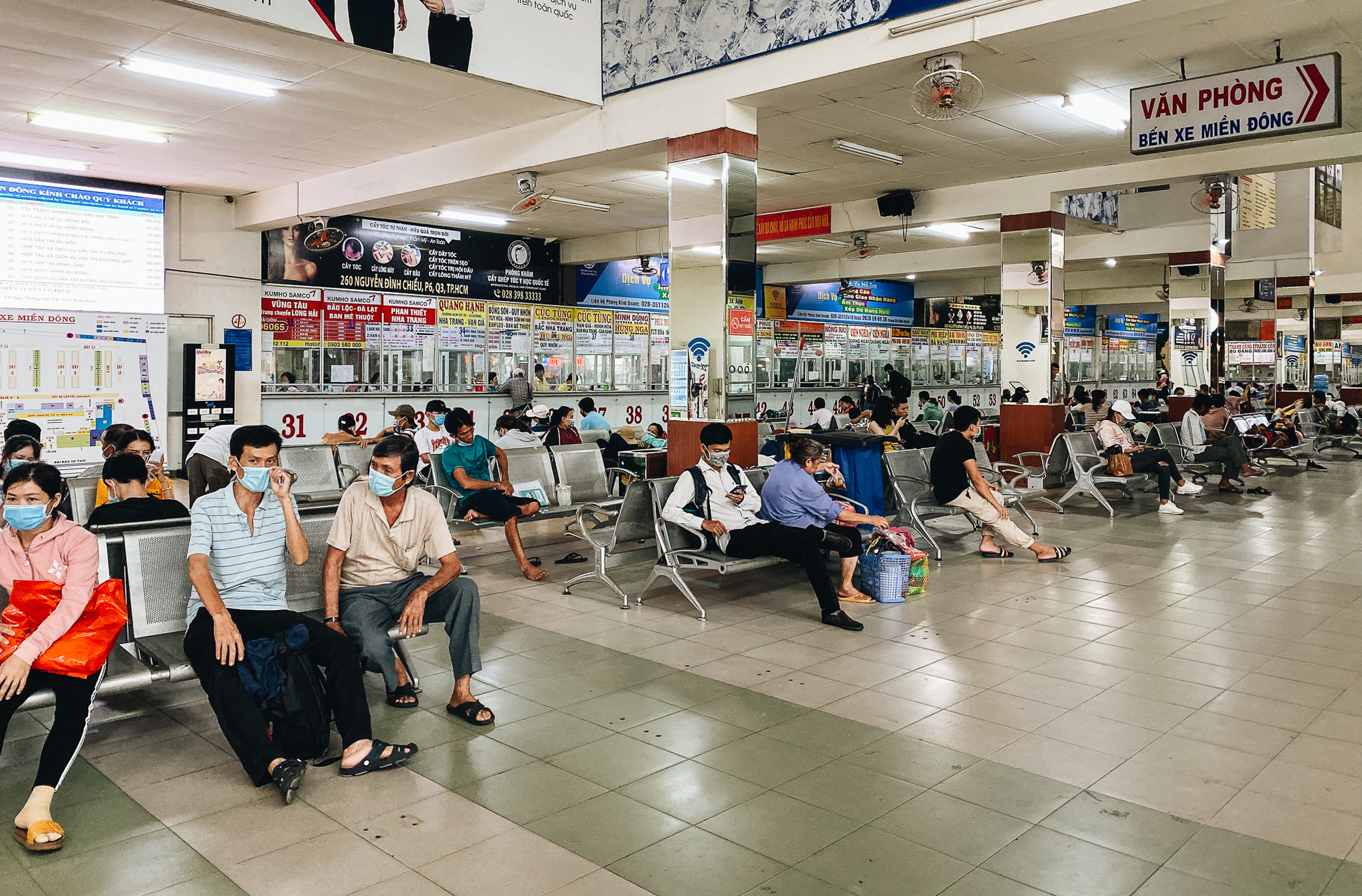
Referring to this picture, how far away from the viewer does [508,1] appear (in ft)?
24.2

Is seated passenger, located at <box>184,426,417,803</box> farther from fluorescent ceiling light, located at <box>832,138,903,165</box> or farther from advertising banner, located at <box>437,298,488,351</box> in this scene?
advertising banner, located at <box>437,298,488,351</box>

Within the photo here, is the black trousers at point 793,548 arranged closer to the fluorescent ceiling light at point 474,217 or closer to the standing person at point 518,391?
the fluorescent ceiling light at point 474,217

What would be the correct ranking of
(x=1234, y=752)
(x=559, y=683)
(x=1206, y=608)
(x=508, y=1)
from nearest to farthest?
(x=1234, y=752) < (x=559, y=683) < (x=1206, y=608) < (x=508, y=1)

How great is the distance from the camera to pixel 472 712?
4.19 m

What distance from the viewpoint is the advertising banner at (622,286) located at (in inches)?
716

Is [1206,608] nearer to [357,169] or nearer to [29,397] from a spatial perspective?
[357,169]

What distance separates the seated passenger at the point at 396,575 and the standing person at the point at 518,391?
1186 centimetres

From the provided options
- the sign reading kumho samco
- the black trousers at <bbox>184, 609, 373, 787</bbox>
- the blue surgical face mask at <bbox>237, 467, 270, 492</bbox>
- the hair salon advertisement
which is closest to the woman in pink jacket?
the black trousers at <bbox>184, 609, 373, 787</bbox>

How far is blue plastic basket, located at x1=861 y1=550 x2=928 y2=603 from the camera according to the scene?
6426 millimetres

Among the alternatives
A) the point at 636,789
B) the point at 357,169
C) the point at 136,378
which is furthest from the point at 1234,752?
the point at 136,378

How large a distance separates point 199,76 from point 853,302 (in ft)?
60.2

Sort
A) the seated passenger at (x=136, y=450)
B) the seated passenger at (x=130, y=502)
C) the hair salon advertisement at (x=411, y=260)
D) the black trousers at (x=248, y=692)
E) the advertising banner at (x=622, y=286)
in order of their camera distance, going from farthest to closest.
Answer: the advertising banner at (x=622, y=286)
the hair salon advertisement at (x=411, y=260)
the seated passenger at (x=136, y=450)
the seated passenger at (x=130, y=502)
the black trousers at (x=248, y=692)

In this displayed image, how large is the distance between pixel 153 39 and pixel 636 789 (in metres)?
6.07

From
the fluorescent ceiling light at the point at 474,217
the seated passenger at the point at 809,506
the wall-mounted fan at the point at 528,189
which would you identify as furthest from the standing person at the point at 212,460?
the fluorescent ceiling light at the point at 474,217
